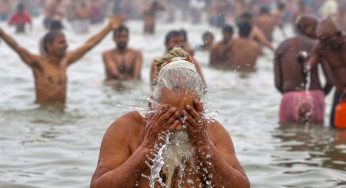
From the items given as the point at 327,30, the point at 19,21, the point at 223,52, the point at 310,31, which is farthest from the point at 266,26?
the point at 327,30

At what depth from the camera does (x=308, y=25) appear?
32.7 feet

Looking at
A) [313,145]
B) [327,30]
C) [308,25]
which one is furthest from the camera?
[308,25]

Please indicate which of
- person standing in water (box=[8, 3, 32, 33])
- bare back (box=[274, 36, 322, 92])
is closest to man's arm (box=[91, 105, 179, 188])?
bare back (box=[274, 36, 322, 92])

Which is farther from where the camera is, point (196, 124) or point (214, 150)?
point (214, 150)

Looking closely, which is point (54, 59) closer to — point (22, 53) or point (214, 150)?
point (22, 53)

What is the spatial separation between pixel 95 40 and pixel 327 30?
302 centimetres

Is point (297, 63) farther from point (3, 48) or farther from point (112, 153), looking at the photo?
point (3, 48)

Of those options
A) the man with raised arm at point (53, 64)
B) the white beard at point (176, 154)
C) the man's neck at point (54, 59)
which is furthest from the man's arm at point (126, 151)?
the man's neck at point (54, 59)

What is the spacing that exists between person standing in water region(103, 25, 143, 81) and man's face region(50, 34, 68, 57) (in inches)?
101

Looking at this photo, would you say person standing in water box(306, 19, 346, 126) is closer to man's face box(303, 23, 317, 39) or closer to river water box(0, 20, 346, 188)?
river water box(0, 20, 346, 188)

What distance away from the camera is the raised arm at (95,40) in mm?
10070

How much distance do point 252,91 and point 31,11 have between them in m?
26.4

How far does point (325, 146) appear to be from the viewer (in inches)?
317

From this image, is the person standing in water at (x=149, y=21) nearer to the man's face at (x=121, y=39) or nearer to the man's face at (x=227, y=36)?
the man's face at (x=227, y=36)
